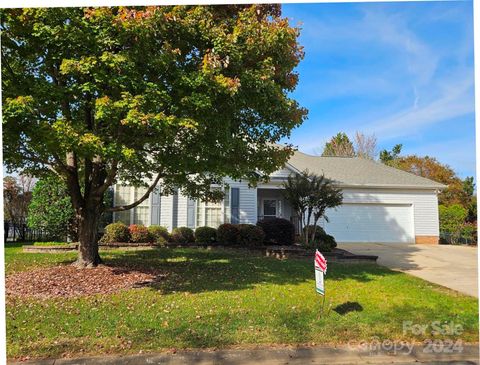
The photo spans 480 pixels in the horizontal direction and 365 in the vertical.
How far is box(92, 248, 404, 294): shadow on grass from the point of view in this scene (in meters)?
8.34

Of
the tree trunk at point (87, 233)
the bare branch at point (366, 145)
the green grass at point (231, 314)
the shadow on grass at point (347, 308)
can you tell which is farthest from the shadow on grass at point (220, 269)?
the bare branch at point (366, 145)

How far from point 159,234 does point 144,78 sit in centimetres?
943

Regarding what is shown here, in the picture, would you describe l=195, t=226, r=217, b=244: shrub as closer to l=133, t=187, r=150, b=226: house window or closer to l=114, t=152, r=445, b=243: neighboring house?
l=133, t=187, r=150, b=226: house window

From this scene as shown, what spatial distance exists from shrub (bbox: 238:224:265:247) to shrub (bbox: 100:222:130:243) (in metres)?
4.32

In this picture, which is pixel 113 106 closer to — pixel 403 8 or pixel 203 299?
pixel 203 299

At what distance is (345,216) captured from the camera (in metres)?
19.0

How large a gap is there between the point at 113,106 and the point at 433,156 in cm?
3428

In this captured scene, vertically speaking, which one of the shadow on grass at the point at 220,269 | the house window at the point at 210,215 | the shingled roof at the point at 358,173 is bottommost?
the shadow on grass at the point at 220,269

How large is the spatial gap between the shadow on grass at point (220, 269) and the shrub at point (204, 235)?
87.1 inches

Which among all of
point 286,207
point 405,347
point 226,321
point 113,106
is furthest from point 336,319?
point 286,207

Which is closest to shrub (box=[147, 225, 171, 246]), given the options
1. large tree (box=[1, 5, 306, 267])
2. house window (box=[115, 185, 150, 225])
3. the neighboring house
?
house window (box=[115, 185, 150, 225])

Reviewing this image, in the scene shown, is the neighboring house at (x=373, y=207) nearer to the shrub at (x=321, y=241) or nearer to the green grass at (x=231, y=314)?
the shrub at (x=321, y=241)

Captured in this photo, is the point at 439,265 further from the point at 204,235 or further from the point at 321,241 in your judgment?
the point at 204,235

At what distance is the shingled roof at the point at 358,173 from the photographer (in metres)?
19.4
